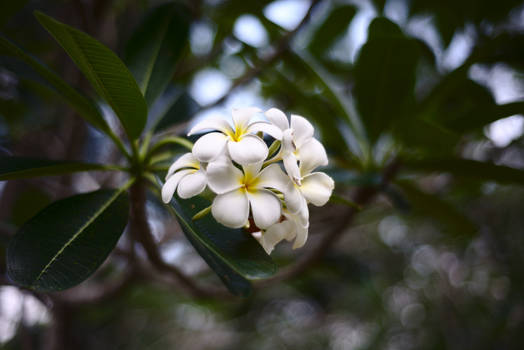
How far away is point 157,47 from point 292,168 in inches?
24.9

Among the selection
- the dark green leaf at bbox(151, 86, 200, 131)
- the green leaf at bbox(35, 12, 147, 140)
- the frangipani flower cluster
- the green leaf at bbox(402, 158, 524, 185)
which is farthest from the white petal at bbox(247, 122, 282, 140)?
the green leaf at bbox(402, 158, 524, 185)

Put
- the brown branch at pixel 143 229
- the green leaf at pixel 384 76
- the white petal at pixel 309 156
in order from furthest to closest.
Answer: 1. the green leaf at pixel 384 76
2. the brown branch at pixel 143 229
3. the white petal at pixel 309 156

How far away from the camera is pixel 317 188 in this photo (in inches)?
25.3

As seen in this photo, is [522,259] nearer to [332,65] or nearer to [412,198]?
[412,198]

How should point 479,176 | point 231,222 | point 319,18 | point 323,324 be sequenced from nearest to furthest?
1. point 231,222
2. point 479,176
3. point 319,18
4. point 323,324

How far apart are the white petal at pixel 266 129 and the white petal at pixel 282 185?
0.05 meters

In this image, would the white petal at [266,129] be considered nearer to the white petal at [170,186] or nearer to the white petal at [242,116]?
the white petal at [242,116]

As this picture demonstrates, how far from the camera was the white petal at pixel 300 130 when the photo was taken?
26.0 inches

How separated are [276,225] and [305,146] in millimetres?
147

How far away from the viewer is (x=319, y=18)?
1.85 m

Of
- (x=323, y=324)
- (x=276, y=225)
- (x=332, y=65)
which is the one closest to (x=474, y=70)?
(x=332, y=65)

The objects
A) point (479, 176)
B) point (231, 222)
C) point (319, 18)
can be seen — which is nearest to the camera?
point (231, 222)

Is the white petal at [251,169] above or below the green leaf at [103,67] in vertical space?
below

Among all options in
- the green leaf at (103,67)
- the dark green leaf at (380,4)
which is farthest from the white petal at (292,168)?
the dark green leaf at (380,4)
